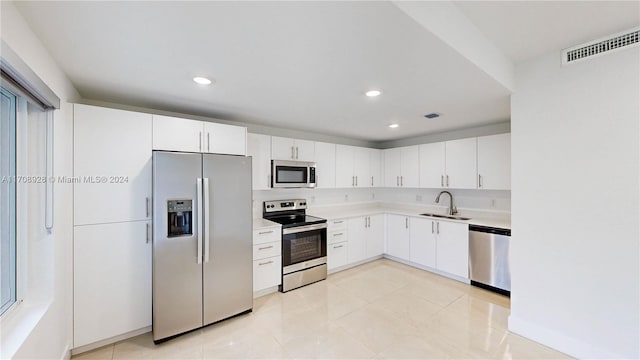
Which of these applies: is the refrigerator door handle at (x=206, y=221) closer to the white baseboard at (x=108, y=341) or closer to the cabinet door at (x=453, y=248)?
the white baseboard at (x=108, y=341)

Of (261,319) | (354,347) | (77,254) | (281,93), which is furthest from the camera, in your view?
(261,319)

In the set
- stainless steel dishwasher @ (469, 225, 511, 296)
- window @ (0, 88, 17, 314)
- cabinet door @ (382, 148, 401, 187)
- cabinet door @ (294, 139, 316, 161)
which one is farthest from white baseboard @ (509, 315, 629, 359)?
window @ (0, 88, 17, 314)

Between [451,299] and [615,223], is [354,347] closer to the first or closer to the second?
[451,299]

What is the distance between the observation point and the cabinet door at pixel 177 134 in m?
2.33

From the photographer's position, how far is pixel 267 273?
119 inches

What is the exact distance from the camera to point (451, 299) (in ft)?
9.67

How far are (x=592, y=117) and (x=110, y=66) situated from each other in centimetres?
341

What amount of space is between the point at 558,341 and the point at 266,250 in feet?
9.07

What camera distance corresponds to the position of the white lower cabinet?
294 cm

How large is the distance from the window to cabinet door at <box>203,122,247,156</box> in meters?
1.26

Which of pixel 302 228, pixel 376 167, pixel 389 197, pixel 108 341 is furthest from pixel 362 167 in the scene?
pixel 108 341

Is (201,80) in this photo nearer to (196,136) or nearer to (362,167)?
(196,136)

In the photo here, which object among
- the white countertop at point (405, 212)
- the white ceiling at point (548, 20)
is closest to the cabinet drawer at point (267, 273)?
the white countertop at point (405, 212)

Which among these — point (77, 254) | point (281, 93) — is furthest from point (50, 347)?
point (281, 93)
